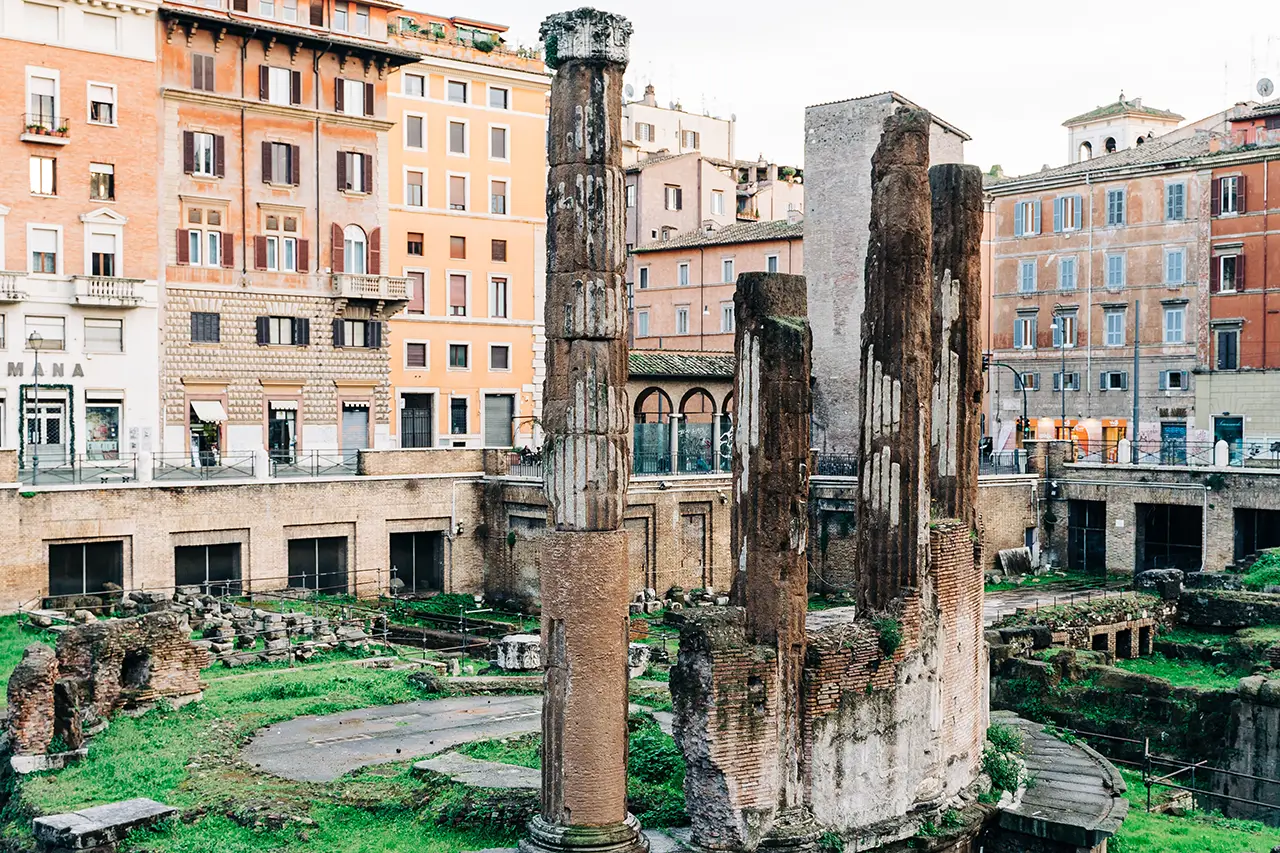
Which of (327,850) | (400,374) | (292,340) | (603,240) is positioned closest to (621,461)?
(603,240)

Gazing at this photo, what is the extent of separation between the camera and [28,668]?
55.8 ft

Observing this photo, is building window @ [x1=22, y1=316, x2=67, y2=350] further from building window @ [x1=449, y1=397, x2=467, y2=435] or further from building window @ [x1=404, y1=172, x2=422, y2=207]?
building window @ [x1=449, y1=397, x2=467, y2=435]

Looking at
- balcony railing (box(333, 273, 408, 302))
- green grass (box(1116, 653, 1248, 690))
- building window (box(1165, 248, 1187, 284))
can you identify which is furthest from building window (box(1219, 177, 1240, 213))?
balcony railing (box(333, 273, 408, 302))

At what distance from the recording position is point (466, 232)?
1686 inches

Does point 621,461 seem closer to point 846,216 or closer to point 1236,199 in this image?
point 846,216

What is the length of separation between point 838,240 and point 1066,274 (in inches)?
377

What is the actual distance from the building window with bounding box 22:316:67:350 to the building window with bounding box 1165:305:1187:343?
3434 cm

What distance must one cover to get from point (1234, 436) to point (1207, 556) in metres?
9.69

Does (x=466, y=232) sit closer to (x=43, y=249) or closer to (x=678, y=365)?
(x=678, y=365)

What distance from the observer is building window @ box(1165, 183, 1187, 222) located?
4428cm

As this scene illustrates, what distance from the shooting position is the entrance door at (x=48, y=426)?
108 ft

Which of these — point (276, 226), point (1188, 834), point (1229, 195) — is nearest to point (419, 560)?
point (276, 226)

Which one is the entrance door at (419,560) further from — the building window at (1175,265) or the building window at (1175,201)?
the building window at (1175,201)

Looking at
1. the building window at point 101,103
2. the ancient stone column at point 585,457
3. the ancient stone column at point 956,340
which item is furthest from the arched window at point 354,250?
the ancient stone column at point 585,457
